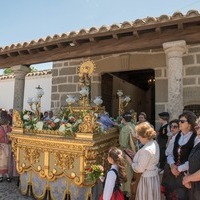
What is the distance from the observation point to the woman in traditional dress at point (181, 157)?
3.27 metres

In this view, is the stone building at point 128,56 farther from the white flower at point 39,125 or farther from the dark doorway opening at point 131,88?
the white flower at point 39,125

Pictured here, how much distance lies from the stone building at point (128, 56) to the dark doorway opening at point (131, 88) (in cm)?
4

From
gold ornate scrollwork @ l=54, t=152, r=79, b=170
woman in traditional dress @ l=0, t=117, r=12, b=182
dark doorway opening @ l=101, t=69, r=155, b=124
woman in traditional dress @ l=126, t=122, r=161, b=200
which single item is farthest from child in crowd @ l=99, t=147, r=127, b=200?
dark doorway opening @ l=101, t=69, r=155, b=124

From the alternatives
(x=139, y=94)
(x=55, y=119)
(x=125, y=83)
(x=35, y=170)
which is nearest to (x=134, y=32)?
(x=55, y=119)

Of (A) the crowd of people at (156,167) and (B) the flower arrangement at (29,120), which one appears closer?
(A) the crowd of people at (156,167)

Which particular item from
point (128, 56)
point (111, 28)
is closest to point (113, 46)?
point (111, 28)

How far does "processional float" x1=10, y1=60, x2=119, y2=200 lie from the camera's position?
4.24 meters

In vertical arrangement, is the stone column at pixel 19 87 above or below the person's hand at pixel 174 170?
above

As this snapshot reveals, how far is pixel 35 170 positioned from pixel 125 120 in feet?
6.34

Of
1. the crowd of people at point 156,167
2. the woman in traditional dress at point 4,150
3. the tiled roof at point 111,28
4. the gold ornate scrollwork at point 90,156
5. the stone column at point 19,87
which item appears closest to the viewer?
the crowd of people at point 156,167

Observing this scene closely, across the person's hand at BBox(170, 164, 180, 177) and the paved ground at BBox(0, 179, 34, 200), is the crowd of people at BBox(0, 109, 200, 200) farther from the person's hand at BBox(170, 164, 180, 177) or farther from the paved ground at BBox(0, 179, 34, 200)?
the paved ground at BBox(0, 179, 34, 200)

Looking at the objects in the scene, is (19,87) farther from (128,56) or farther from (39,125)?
(128,56)

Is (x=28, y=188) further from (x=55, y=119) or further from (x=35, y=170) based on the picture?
(x=55, y=119)

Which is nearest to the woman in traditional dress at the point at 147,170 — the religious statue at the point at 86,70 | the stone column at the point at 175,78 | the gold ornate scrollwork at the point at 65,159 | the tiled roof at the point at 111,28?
the gold ornate scrollwork at the point at 65,159
